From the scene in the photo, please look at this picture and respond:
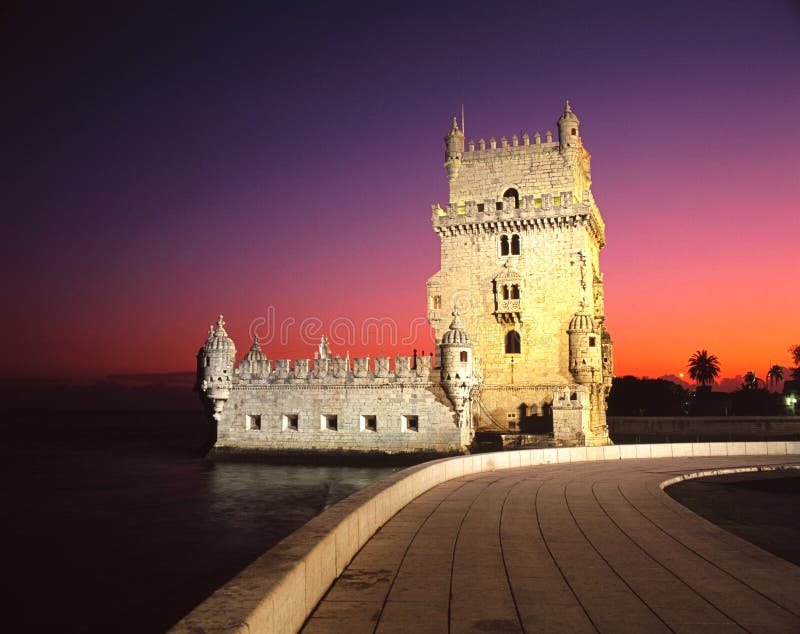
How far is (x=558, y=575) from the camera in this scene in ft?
26.1

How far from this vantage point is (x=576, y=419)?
3319 cm

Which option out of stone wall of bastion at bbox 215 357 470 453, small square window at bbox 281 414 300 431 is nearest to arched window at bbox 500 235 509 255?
stone wall of bastion at bbox 215 357 470 453

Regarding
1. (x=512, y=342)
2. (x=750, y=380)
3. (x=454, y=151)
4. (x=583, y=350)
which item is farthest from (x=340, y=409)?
(x=750, y=380)

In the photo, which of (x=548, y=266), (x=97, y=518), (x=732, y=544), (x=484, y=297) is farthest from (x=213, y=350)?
(x=732, y=544)

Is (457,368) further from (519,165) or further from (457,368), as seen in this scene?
(519,165)

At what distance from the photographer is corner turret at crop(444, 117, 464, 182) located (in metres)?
40.4

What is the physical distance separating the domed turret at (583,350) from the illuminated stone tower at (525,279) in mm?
54

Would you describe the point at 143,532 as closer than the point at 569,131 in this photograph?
Yes

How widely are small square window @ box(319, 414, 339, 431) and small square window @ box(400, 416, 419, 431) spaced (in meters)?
4.10

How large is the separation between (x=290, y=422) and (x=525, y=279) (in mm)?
15970

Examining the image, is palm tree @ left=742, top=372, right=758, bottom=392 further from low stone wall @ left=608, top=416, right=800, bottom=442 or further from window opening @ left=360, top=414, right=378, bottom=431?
window opening @ left=360, top=414, right=378, bottom=431

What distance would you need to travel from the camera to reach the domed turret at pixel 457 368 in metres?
33.9

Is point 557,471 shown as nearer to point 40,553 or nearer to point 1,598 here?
point 1,598

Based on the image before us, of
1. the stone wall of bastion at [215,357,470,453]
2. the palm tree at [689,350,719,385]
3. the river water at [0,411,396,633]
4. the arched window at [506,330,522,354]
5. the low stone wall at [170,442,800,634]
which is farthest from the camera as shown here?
the palm tree at [689,350,719,385]
